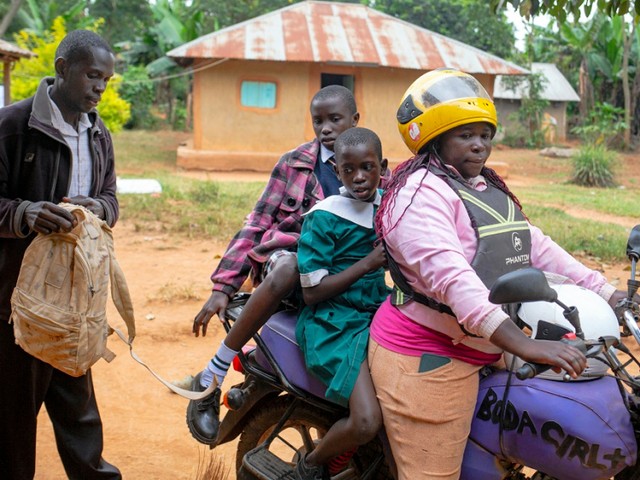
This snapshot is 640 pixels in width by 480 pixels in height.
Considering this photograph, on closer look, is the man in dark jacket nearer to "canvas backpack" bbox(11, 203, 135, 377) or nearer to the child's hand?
"canvas backpack" bbox(11, 203, 135, 377)

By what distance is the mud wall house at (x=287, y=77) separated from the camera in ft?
56.1

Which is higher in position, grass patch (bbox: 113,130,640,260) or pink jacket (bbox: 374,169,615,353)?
pink jacket (bbox: 374,169,615,353)

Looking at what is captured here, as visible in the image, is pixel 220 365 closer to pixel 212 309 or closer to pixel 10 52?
pixel 212 309

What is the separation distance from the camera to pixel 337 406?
2672 millimetres

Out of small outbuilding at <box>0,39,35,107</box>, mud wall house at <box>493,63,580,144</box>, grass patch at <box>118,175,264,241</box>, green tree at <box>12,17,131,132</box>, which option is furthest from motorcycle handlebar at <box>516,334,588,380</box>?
mud wall house at <box>493,63,580,144</box>

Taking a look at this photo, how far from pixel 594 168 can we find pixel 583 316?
15972 mm

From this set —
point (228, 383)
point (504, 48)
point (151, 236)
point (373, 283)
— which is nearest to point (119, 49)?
point (504, 48)

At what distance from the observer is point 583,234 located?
31.0ft

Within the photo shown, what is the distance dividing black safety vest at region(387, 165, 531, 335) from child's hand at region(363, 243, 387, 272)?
0.35 ft

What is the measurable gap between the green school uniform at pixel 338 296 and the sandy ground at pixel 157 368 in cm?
142

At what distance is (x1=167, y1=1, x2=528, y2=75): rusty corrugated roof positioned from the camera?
16719 mm

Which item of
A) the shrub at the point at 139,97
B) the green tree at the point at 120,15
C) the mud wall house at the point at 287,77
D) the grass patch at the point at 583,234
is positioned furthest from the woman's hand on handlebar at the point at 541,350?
the green tree at the point at 120,15

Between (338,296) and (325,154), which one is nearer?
(338,296)

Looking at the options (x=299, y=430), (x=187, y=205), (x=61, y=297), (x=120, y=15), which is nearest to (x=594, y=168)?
(x=187, y=205)
